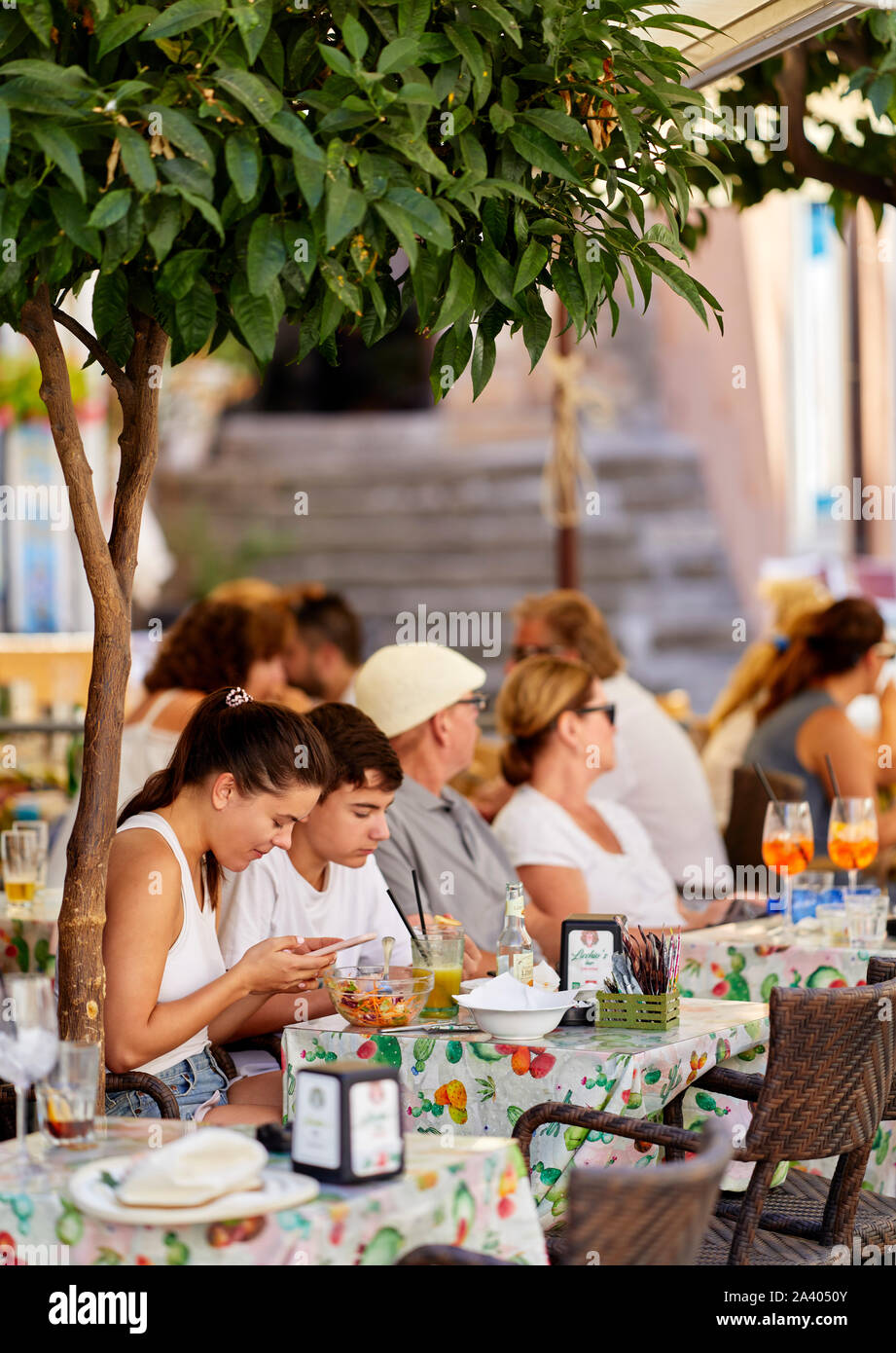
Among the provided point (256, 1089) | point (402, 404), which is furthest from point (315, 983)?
point (402, 404)

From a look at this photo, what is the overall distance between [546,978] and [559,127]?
1320 millimetres

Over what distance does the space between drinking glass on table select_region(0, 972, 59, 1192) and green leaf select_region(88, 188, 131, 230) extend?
86 cm

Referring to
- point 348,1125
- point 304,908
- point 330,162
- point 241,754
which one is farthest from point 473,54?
point 304,908

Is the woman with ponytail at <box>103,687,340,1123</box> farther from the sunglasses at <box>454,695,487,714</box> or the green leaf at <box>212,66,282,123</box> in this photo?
the green leaf at <box>212,66,282,123</box>

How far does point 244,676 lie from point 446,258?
2.68 m

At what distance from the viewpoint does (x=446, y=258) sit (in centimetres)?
216

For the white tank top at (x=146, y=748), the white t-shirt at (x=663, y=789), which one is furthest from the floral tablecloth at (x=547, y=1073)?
the white t-shirt at (x=663, y=789)

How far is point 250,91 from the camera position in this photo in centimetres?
189

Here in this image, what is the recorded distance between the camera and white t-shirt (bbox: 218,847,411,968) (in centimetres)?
298

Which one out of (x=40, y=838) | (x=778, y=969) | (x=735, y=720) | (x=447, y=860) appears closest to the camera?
(x=778, y=969)

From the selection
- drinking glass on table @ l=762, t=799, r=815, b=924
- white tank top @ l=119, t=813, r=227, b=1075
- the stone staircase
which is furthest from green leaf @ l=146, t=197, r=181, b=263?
the stone staircase

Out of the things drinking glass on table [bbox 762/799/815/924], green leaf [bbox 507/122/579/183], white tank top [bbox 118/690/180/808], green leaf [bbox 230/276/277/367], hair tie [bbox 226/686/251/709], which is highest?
green leaf [bbox 507/122/579/183]

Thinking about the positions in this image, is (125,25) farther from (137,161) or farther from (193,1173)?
(193,1173)

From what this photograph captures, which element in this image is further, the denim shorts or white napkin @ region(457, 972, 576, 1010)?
the denim shorts
